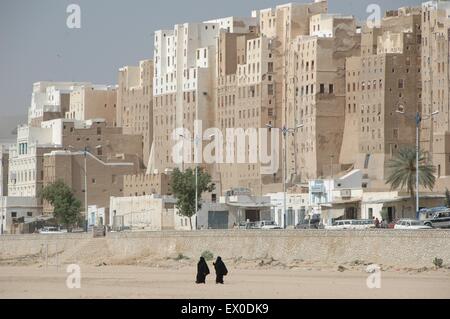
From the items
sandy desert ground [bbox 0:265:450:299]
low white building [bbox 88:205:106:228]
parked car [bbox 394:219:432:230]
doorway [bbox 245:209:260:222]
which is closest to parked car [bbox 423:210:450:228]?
parked car [bbox 394:219:432:230]

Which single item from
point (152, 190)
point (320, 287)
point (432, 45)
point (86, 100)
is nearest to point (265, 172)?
point (152, 190)

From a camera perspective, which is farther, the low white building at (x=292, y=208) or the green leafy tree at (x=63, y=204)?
the green leafy tree at (x=63, y=204)

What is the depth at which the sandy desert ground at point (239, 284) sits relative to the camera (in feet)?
206

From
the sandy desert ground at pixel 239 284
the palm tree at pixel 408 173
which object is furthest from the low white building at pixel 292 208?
the sandy desert ground at pixel 239 284

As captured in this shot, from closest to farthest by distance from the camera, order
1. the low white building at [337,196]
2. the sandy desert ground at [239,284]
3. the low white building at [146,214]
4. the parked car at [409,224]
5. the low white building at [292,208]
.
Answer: the sandy desert ground at [239,284]
the parked car at [409,224]
the low white building at [337,196]
the low white building at [292,208]
the low white building at [146,214]

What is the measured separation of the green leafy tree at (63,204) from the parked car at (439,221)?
47318 millimetres

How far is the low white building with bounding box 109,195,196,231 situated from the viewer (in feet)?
418

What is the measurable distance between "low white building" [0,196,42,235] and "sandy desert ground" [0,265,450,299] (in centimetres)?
6227

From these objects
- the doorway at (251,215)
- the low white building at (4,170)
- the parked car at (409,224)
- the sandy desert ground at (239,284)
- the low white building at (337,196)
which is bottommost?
the sandy desert ground at (239,284)

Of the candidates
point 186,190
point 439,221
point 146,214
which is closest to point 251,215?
point 186,190

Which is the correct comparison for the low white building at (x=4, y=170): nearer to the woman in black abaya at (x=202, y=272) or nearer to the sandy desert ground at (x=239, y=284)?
the sandy desert ground at (x=239, y=284)

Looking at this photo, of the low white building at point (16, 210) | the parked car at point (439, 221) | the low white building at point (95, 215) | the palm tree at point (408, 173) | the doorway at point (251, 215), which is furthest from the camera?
the low white building at point (16, 210)
